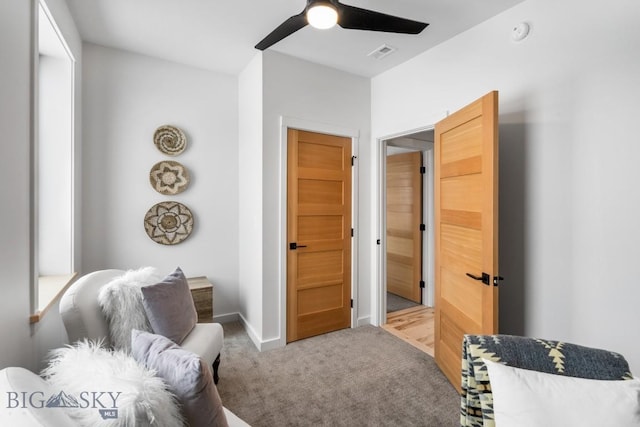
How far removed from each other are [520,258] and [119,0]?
11.1 ft

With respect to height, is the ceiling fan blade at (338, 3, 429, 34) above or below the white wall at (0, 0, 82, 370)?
above

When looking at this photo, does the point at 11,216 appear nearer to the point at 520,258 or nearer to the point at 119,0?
the point at 119,0

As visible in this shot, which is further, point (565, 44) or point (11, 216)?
point (565, 44)

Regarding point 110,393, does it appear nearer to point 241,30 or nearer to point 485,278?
point 485,278

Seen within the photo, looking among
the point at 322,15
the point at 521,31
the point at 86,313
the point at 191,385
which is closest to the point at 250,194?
the point at 86,313

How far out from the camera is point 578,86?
1825 mm

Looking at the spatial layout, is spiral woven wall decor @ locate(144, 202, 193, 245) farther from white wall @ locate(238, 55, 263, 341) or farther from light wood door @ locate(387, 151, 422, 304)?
light wood door @ locate(387, 151, 422, 304)

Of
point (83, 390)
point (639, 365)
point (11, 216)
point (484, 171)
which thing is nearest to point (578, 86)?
point (484, 171)

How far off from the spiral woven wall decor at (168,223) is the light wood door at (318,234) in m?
1.14

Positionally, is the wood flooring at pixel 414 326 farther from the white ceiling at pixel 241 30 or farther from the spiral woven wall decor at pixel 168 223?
the white ceiling at pixel 241 30

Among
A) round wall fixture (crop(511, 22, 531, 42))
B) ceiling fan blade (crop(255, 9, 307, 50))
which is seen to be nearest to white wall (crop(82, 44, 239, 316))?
ceiling fan blade (crop(255, 9, 307, 50))

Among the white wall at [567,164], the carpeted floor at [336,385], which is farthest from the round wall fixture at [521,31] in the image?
the carpeted floor at [336,385]

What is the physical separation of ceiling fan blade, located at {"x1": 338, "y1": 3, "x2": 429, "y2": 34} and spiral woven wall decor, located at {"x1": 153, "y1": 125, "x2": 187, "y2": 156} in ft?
6.69

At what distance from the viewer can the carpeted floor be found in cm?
190
